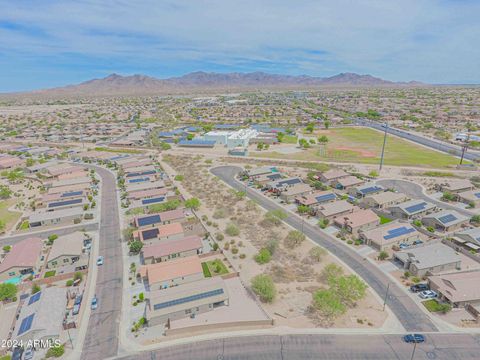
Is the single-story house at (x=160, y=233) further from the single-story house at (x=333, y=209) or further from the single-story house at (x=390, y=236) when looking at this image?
the single-story house at (x=390, y=236)

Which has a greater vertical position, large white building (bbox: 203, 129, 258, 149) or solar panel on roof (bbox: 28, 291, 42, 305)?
large white building (bbox: 203, 129, 258, 149)

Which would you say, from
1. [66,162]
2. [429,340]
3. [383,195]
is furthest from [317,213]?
[66,162]

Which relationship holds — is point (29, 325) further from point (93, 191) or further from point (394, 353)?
point (93, 191)

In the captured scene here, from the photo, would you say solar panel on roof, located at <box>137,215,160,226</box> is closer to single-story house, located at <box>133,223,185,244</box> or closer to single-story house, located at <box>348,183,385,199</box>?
single-story house, located at <box>133,223,185,244</box>

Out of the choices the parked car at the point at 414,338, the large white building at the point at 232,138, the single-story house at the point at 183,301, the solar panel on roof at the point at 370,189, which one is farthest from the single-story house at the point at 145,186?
the parked car at the point at 414,338

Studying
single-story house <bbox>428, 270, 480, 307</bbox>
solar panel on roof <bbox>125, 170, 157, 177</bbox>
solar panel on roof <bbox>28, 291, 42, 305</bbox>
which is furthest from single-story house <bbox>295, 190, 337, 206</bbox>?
solar panel on roof <bbox>28, 291, 42, 305</bbox>

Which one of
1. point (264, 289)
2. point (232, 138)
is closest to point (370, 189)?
point (264, 289)
